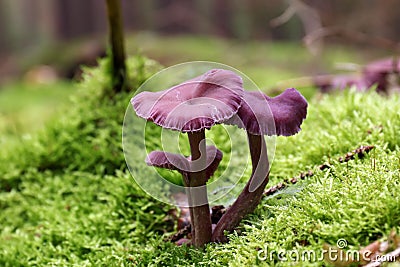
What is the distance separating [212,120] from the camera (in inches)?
38.3

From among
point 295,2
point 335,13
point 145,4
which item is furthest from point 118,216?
point 145,4

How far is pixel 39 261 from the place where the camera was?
145 cm

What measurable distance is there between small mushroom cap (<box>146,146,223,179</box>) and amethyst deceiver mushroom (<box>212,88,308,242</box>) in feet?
0.35

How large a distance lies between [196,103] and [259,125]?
158 mm

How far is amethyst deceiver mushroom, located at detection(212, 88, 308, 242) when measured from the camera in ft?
3.42

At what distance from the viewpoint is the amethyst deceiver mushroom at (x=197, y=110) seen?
976 millimetres

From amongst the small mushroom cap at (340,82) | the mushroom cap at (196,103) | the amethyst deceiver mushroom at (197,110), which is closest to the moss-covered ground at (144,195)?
the amethyst deceiver mushroom at (197,110)

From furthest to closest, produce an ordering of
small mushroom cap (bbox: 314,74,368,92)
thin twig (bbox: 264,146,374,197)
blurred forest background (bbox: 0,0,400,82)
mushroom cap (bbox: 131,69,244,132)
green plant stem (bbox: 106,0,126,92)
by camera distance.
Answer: blurred forest background (bbox: 0,0,400,82) → small mushroom cap (bbox: 314,74,368,92) → green plant stem (bbox: 106,0,126,92) → thin twig (bbox: 264,146,374,197) → mushroom cap (bbox: 131,69,244,132)

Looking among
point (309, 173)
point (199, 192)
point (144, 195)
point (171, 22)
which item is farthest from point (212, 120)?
point (171, 22)

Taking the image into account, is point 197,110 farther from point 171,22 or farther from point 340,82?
point 171,22

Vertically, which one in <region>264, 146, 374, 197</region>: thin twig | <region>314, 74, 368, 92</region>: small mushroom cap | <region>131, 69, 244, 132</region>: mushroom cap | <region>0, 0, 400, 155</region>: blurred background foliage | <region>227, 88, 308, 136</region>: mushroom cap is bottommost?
<region>0, 0, 400, 155</region>: blurred background foliage

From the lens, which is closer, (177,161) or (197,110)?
(197,110)

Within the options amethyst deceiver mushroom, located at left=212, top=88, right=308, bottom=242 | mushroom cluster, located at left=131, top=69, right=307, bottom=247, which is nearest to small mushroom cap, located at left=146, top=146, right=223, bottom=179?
mushroom cluster, located at left=131, top=69, right=307, bottom=247

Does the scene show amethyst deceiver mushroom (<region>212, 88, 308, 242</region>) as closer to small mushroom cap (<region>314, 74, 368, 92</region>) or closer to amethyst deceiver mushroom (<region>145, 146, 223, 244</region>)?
amethyst deceiver mushroom (<region>145, 146, 223, 244</region>)
